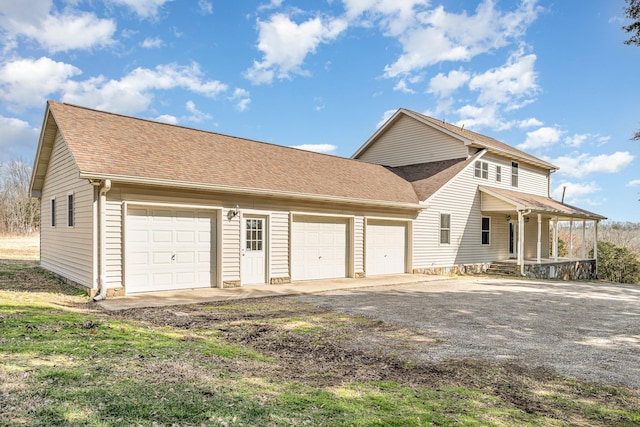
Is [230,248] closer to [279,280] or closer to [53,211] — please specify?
Answer: [279,280]

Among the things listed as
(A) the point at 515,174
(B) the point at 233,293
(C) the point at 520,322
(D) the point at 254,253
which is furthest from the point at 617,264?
(B) the point at 233,293

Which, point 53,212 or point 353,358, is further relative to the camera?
point 53,212

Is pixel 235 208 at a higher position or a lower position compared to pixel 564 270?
higher

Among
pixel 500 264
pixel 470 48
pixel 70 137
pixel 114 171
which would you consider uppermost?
pixel 470 48

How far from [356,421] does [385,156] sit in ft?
64.1

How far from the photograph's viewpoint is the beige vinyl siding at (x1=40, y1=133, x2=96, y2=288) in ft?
31.0

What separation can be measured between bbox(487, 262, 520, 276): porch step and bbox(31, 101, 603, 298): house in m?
0.44

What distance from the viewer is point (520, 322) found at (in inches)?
304

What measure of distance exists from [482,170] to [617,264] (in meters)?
13.3

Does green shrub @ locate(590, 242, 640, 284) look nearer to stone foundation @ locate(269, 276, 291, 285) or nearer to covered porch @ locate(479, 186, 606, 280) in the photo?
covered porch @ locate(479, 186, 606, 280)

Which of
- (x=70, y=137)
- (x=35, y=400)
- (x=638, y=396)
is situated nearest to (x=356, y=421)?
(x=35, y=400)

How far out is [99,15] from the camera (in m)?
14.9

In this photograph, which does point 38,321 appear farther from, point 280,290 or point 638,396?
point 638,396

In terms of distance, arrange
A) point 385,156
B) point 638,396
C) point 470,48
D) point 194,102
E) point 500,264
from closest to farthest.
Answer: point 638,396, point 470,48, point 500,264, point 385,156, point 194,102
